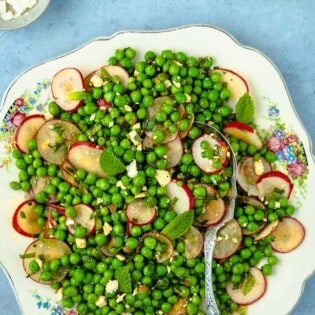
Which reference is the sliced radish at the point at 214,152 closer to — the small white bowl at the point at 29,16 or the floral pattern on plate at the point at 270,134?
the floral pattern on plate at the point at 270,134

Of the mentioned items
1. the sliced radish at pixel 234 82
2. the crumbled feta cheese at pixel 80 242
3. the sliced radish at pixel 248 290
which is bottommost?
the sliced radish at pixel 248 290

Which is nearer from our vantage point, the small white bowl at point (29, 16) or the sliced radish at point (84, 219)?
the sliced radish at point (84, 219)

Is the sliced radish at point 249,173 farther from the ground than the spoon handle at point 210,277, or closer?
farther from the ground

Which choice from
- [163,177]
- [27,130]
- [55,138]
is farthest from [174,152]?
[27,130]

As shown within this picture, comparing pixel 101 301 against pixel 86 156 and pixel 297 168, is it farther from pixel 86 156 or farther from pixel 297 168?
pixel 297 168

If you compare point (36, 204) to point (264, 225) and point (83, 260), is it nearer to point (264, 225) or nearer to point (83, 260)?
point (83, 260)

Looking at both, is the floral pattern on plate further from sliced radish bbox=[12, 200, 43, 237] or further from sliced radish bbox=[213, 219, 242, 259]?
sliced radish bbox=[213, 219, 242, 259]

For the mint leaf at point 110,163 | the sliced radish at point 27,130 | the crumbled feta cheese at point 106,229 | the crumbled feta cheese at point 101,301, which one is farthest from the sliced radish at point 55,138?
the crumbled feta cheese at point 101,301
